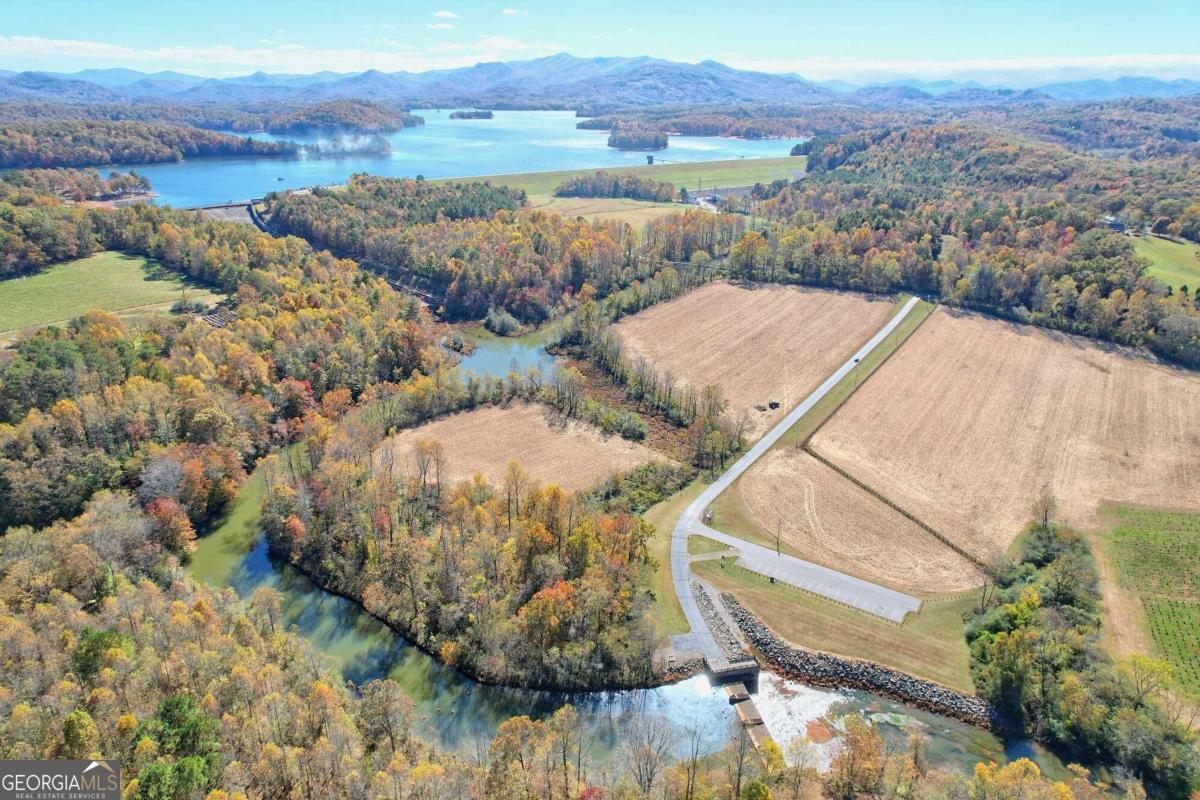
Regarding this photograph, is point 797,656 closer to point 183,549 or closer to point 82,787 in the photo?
point 82,787

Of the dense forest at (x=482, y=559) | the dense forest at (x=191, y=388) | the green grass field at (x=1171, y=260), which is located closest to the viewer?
the dense forest at (x=482, y=559)

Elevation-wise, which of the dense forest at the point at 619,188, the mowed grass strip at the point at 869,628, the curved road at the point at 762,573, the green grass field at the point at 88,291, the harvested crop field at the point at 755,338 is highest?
the dense forest at the point at 619,188

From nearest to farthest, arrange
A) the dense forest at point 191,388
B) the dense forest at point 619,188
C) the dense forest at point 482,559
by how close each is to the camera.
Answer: the dense forest at point 482,559 < the dense forest at point 191,388 < the dense forest at point 619,188

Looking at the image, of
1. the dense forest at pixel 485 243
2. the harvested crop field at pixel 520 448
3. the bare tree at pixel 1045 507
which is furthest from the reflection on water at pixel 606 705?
the dense forest at pixel 485 243

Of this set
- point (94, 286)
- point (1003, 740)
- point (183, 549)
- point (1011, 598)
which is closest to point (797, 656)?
point (1003, 740)

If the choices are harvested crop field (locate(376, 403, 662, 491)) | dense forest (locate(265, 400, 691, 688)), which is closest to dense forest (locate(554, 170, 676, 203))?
harvested crop field (locate(376, 403, 662, 491))

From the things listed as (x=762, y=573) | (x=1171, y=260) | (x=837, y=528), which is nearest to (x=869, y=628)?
(x=762, y=573)

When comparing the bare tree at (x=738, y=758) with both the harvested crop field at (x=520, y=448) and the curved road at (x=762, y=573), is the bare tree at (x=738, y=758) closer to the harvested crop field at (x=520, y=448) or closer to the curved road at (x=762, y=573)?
the curved road at (x=762, y=573)
